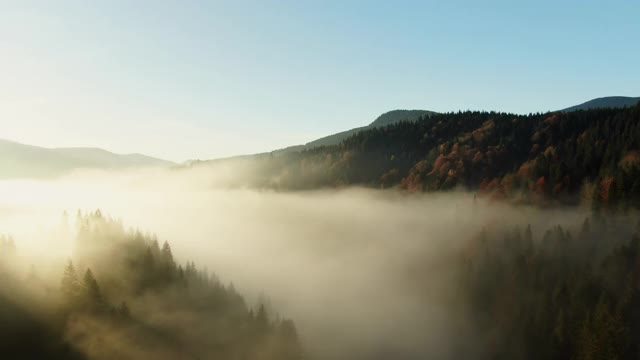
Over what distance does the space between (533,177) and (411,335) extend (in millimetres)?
85707

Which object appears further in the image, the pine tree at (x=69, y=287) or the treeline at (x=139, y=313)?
the treeline at (x=139, y=313)

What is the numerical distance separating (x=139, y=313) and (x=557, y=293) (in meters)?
102

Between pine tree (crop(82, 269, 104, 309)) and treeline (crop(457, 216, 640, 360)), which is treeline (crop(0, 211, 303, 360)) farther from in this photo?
treeline (crop(457, 216, 640, 360))

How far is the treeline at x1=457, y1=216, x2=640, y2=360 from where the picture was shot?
99.1m

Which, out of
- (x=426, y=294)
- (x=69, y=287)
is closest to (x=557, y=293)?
(x=426, y=294)

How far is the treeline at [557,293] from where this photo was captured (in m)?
99.1

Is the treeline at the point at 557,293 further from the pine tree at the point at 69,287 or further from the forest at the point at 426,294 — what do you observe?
the pine tree at the point at 69,287

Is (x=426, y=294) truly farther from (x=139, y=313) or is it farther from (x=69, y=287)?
(x=69, y=287)

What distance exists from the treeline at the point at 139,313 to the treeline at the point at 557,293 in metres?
59.7

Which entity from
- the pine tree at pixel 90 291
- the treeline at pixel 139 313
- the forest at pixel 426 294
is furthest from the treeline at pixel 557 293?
the pine tree at pixel 90 291

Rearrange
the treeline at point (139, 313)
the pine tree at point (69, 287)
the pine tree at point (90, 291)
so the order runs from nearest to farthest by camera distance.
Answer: the pine tree at point (69, 287), the treeline at point (139, 313), the pine tree at point (90, 291)

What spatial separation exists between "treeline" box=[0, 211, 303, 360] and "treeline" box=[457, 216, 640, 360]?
59709 mm

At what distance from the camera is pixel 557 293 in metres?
113

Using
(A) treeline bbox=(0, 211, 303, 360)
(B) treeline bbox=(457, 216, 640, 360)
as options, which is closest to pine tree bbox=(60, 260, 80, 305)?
(A) treeline bbox=(0, 211, 303, 360)
